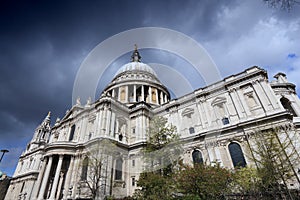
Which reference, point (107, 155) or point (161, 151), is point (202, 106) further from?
point (107, 155)

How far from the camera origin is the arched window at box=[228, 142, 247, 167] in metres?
18.7

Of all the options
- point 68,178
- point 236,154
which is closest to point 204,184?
point 236,154

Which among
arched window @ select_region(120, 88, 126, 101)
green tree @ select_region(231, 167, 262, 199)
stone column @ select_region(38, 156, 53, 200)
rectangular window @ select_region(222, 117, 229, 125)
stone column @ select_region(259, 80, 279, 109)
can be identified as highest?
arched window @ select_region(120, 88, 126, 101)

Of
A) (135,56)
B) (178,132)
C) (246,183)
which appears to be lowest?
(246,183)

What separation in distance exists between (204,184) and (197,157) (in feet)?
35.4

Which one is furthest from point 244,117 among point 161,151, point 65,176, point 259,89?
point 65,176

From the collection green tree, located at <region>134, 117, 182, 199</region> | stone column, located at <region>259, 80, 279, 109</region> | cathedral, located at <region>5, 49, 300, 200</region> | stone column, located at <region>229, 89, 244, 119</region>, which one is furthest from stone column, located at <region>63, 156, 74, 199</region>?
stone column, located at <region>259, 80, 279, 109</region>

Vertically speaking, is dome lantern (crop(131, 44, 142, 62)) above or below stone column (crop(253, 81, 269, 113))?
above

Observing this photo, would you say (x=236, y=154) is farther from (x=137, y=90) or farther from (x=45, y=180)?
(x=137, y=90)

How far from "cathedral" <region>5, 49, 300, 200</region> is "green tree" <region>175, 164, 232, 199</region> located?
12.2 ft

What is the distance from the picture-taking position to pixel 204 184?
11.2 meters

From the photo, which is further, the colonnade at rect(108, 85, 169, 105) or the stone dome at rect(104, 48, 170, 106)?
the stone dome at rect(104, 48, 170, 106)

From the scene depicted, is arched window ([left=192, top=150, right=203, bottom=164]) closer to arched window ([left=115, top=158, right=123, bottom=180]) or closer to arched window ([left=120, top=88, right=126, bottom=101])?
arched window ([left=115, top=158, right=123, bottom=180])

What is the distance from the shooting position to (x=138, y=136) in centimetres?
2589
